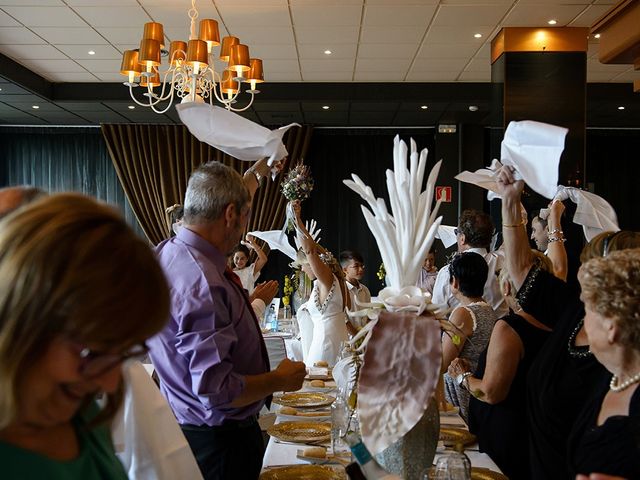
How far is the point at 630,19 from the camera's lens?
250 inches

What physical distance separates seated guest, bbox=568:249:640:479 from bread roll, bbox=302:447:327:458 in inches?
33.9

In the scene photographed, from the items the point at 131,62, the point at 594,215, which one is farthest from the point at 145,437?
the point at 131,62

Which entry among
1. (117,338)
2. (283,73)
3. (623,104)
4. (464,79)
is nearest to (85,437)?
(117,338)

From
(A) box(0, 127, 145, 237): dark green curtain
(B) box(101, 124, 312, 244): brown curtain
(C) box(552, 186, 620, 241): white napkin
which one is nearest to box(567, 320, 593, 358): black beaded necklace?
(C) box(552, 186, 620, 241): white napkin

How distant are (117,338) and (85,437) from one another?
13.8 inches

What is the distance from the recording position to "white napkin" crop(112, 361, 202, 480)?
1.68 m

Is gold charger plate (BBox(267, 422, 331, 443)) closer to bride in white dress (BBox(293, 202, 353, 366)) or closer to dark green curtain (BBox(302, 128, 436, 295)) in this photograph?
bride in white dress (BBox(293, 202, 353, 366))

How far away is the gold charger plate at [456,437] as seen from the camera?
2.63m

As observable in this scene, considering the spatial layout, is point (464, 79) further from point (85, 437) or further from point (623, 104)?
point (85, 437)

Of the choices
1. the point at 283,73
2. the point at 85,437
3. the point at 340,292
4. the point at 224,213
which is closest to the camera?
the point at 85,437

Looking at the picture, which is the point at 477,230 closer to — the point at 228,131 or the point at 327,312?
the point at 327,312

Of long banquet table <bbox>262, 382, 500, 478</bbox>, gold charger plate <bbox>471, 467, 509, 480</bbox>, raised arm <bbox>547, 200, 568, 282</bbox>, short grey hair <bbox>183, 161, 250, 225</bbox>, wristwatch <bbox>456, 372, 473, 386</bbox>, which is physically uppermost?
short grey hair <bbox>183, 161, 250, 225</bbox>

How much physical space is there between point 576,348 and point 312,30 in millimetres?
5489

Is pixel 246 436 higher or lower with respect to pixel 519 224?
lower
